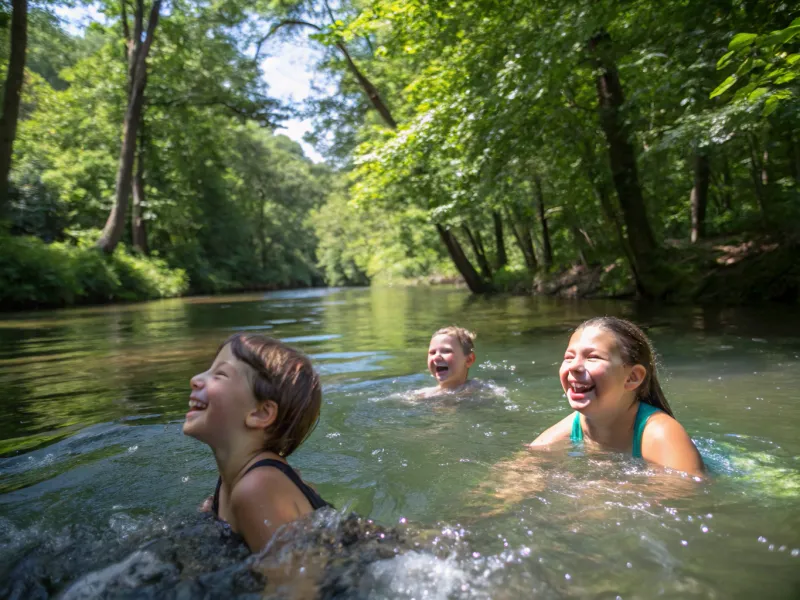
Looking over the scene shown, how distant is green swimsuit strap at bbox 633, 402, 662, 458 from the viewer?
2.85 meters

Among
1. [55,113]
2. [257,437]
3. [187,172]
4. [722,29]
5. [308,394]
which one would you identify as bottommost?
[257,437]

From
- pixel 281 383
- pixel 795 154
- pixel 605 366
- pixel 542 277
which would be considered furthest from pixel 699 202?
pixel 281 383

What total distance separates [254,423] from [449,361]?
322 centimetres

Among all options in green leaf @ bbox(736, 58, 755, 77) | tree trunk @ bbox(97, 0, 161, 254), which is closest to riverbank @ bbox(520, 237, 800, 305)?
green leaf @ bbox(736, 58, 755, 77)

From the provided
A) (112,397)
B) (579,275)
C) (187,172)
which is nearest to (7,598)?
(112,397)

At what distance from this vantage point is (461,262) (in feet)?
71.3

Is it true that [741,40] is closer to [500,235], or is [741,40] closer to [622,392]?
[622,392]

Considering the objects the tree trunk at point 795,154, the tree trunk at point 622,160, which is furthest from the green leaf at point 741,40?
the tree trunk at point 795,154

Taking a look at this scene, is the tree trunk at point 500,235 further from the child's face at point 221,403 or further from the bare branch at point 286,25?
the child's face at point 221,403

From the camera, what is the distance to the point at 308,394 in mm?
2332

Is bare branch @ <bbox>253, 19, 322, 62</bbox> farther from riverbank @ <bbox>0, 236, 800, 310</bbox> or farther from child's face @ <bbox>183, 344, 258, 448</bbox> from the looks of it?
child's face @ <bbox>183, 344, 258, 448</bbox>

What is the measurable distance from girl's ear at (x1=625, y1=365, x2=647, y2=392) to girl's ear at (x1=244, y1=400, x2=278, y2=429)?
1.72m

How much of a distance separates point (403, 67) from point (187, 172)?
1585cm

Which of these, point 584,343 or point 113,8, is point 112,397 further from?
point 113,8
